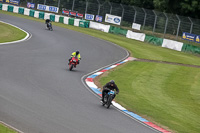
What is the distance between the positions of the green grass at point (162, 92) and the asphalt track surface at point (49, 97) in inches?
62.8

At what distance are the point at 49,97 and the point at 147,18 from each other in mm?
37841

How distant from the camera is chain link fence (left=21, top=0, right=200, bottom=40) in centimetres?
4632

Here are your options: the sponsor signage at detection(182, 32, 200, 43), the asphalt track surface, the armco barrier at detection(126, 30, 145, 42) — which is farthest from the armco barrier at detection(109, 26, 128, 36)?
the asphalt track surface

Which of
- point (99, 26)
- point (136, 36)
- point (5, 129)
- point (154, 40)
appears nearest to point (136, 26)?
point (136, 36)

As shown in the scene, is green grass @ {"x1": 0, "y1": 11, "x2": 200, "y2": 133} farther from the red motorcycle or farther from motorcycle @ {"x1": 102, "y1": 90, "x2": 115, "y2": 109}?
the red motorcycle

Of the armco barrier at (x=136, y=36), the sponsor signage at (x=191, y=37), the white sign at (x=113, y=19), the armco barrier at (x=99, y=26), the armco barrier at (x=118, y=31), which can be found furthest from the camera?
the white sign at (x=113, y=19)

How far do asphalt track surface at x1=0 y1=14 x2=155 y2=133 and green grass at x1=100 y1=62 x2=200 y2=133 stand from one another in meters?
1.56

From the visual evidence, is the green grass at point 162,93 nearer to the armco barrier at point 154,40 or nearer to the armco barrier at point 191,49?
the armco barrier at point 191,49

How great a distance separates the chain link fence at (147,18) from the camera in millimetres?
46319

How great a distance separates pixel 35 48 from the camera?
2817cm

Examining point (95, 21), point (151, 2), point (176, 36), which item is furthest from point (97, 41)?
point (151, 2)

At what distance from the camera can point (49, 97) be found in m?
14.3

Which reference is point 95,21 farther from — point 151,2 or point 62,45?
point 62,45

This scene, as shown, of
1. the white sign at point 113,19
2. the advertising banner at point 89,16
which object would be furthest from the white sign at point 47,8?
the white sign at point 113,19
